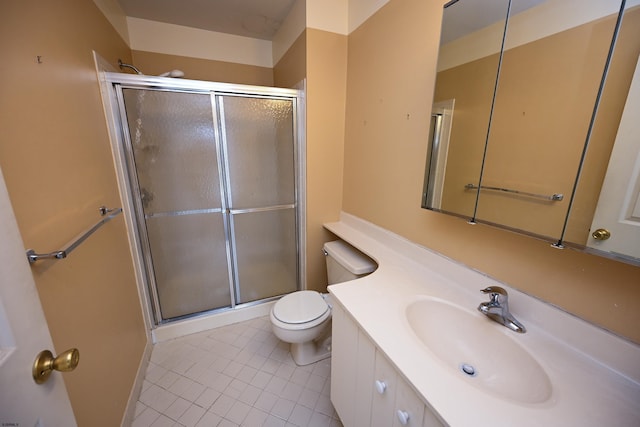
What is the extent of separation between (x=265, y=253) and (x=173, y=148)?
1075 millimetres

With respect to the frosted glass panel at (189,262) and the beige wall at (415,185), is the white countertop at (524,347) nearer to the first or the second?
the beige wall at (415,185)

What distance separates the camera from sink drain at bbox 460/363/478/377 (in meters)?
0.84

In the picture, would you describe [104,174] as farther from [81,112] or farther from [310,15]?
[310,15]

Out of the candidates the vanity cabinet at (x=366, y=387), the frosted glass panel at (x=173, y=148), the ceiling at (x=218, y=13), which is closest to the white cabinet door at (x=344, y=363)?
the vanity cabinet at (x=366, y=387)

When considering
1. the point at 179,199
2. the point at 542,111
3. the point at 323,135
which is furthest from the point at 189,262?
the point at 542,111

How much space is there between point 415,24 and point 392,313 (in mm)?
1374

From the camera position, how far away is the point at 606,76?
0.66 meters

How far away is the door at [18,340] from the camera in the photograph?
1.36ft

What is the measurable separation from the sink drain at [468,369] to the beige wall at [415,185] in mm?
339

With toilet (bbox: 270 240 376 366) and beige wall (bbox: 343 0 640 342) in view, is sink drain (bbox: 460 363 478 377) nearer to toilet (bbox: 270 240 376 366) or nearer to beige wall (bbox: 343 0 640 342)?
beige wall (bbox: 343 0 640 342)

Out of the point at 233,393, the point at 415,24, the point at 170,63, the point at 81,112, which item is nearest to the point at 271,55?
the point at 170,63

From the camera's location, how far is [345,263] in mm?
1567

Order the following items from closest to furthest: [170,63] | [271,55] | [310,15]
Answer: [310,15] < [170,63] < [271,55]

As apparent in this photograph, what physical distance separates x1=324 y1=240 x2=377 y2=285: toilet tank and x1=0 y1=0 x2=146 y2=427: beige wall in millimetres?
1254
